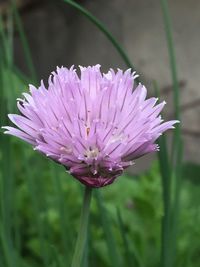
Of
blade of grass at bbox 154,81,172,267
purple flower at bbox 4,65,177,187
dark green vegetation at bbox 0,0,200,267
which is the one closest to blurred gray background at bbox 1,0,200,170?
dark green vegetation at bbox 0,0,200,267

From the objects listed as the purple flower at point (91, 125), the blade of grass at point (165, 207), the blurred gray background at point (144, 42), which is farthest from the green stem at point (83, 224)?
the blurred gray background at point (144, 42)

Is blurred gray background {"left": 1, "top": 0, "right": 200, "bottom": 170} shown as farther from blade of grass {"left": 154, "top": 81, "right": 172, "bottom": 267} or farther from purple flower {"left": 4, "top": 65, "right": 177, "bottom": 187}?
purple flower {"left": 4, "top": 65, "right": 177, "bottom": 187}

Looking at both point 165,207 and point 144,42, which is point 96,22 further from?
point 144,42

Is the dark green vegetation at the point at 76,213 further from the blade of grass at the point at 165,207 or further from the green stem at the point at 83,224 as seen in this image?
the green stem at the point at 83,224

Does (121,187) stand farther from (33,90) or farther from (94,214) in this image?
(33,90)

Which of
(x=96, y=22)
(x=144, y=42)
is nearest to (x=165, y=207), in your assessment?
(x=96, y=22)
